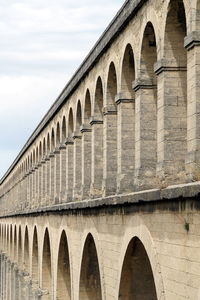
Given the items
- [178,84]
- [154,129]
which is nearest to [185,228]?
[178,84]

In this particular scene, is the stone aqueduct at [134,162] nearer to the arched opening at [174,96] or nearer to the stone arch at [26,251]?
the arched opening at [174,96]

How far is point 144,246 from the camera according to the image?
1585 centimetres

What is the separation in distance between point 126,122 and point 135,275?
3.46 m

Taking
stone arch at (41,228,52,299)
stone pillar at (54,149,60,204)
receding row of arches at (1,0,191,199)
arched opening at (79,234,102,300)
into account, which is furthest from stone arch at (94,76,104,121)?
stone arch at (41,228,52,299)

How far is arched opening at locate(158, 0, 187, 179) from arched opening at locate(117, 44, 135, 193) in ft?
11.2

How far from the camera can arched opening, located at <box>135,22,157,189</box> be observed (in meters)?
17.1

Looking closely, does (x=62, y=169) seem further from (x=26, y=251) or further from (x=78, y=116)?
(x=26, y=251)

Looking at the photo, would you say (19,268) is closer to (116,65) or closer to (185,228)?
(116,65)

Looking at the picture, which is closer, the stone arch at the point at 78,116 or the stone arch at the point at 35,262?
the stone arch at the point at 78,116

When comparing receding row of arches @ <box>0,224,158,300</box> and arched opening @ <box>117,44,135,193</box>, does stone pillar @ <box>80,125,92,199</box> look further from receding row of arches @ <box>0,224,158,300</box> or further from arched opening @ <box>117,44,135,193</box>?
arched opening @ <box>117,44,135,193</box>

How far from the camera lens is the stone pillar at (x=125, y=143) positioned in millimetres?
18781

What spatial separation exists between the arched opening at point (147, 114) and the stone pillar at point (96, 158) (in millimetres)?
5164

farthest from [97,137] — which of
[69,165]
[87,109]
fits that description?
[69,165]

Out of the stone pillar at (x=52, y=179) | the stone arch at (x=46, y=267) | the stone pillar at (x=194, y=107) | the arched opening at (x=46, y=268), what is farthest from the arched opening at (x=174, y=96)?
the arched opening at (x=46, y=268)
